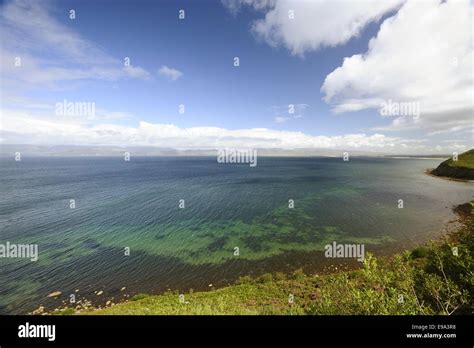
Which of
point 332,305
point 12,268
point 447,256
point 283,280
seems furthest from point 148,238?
point 447,256

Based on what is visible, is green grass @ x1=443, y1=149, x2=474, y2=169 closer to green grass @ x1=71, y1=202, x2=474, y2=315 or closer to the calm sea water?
the calm sea water

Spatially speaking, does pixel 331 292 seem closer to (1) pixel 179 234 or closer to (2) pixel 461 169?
(1) pixel 179 234

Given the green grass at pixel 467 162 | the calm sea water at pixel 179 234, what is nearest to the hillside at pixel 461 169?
the green grass at pixel 467 162

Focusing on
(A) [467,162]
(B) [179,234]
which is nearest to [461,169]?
(A) [467,162]

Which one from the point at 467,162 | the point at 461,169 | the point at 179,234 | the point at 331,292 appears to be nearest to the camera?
the point at 331,292

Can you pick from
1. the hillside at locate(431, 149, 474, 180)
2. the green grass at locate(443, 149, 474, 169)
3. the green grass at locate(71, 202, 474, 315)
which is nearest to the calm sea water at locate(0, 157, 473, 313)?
the green grass at locate(71, 202, 474, 315)

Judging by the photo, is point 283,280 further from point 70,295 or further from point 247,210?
point 247,210

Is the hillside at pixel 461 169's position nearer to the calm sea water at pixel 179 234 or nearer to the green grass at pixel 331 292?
the calm sea water at pixel 179 234

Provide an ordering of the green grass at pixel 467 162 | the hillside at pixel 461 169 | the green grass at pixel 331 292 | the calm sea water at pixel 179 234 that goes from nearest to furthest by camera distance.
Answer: the green grass at pixel 331 292
the calm sea water at pixel 179 234
the hillside at pixel 461 169
the green grass at pixel 467 162
